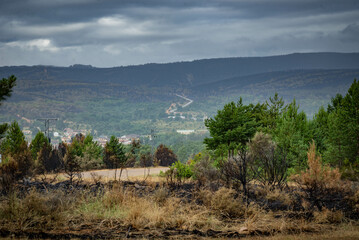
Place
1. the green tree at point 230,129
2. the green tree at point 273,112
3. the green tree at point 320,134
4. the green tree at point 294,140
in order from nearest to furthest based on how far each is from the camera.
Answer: the green tree at point 294,140 → the green tree at point 230,129 → the green tree at point 320,134 → the green tree at point 273,112

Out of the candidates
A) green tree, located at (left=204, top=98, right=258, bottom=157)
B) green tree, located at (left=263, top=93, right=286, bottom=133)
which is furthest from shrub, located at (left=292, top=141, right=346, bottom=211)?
green tree, located at (left=263, top=93, right=286, bottom=133)

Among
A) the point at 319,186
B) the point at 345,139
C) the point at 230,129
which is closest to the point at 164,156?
the point at 230,129

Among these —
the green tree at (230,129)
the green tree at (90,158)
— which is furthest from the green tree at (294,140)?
the green tree at (90,158)

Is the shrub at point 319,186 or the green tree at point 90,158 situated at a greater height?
the shrub at point 319,186

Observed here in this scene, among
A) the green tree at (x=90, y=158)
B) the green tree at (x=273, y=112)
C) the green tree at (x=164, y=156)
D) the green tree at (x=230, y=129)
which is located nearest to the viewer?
the green tree at (x=230, y=129)

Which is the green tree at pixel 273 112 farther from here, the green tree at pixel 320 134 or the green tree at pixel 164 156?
the green tree at pixel 164 156

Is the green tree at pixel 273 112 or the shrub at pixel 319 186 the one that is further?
the green tree at pixel 273 112

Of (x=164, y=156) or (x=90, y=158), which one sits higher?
(x=90, y=158)

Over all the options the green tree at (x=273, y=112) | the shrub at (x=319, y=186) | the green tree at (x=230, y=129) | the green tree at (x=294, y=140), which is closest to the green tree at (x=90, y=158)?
the green tree at (x=230, y=129)

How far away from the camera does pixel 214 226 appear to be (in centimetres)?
851

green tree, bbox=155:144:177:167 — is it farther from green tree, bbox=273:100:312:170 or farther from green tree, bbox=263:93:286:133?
green tree, bbox=273:100:312:170

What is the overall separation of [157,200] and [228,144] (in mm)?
24131

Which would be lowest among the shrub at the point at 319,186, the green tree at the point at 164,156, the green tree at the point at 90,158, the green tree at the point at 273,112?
the green tree at the point at 164,156

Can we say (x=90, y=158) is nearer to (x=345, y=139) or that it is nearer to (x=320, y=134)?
(x=320, y=134)
